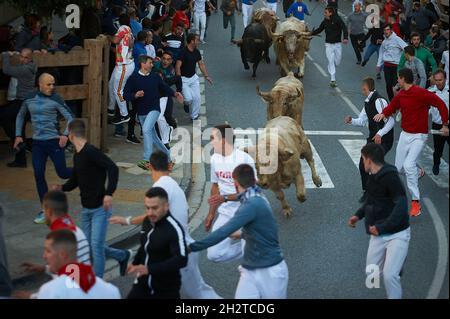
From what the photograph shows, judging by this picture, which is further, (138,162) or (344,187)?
(138,162)

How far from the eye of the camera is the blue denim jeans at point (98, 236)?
10.8 meters

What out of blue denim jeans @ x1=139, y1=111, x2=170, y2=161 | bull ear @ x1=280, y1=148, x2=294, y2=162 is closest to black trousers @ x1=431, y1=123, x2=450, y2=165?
bull ear @ x1=280, y1=148, x2=294, y2=162

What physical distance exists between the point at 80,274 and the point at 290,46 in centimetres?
1666

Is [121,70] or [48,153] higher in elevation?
[48,153]

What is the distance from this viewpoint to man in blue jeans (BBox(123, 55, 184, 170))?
15734 mm

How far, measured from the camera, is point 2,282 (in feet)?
33.5

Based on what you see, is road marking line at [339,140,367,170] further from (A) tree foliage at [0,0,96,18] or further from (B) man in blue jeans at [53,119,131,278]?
(B) man in blue jeans at [53,119,131,278]

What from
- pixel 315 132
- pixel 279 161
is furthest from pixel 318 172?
pixel 279 161

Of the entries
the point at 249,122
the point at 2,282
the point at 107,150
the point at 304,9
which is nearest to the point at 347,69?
the point at 304,9

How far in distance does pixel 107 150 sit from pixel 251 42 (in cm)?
793

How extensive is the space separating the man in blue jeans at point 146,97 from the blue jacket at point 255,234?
6.67 meters

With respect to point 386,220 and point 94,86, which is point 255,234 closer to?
point 386,220

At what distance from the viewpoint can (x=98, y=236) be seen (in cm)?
1078

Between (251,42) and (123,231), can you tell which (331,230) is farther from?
(251,42)
